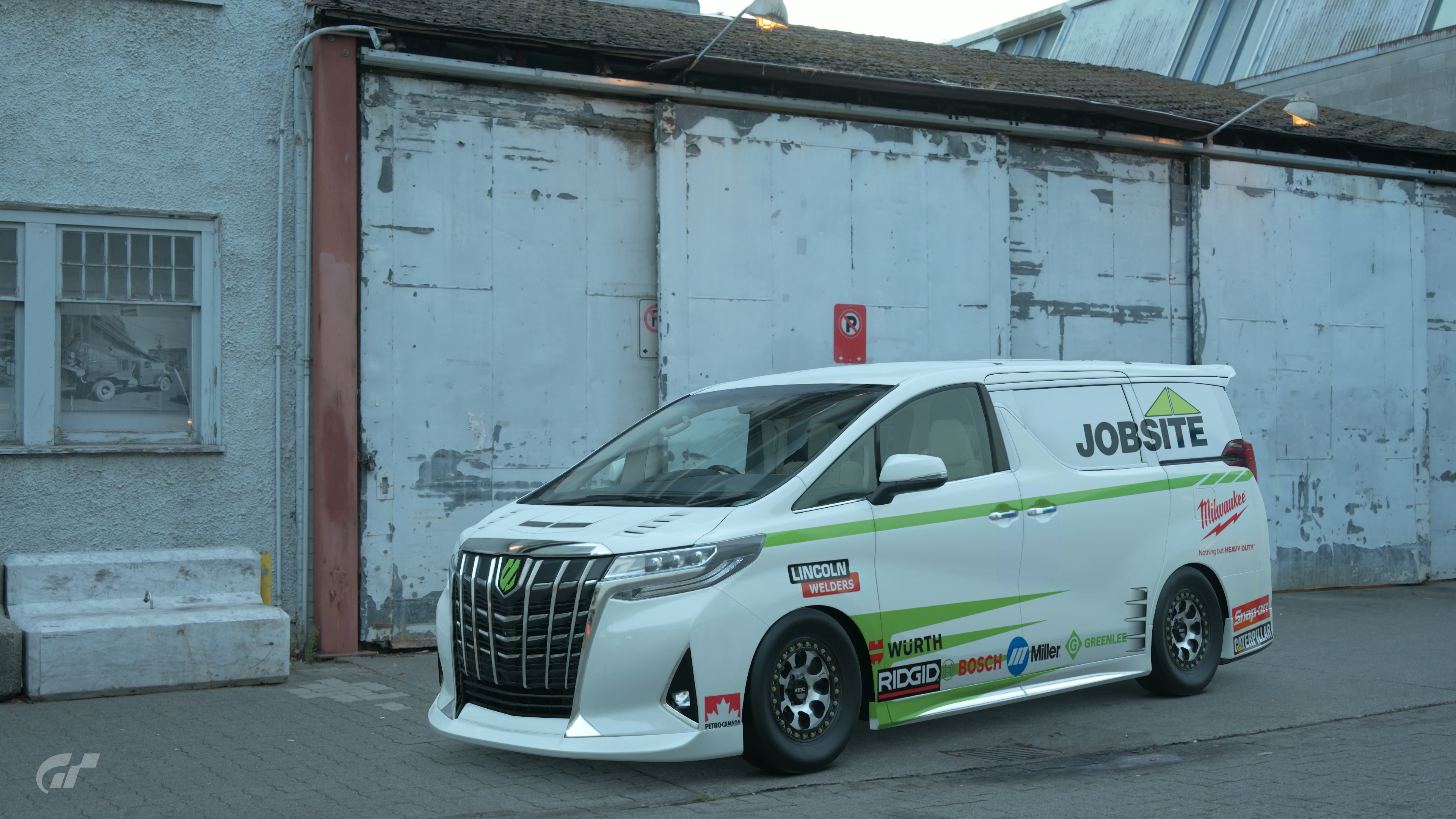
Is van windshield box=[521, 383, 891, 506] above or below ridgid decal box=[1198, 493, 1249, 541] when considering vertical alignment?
above

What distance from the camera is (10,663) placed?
7902 millimetres

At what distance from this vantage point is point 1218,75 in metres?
24.7

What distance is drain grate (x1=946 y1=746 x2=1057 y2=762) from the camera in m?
6.54

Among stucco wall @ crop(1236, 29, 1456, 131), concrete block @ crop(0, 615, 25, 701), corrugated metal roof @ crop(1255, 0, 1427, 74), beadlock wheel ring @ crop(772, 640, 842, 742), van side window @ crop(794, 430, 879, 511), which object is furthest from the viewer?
corrugated metal roof @ crop(1255, 0, 1427, 74)

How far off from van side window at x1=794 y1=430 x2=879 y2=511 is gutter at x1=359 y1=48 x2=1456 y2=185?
17.8ft

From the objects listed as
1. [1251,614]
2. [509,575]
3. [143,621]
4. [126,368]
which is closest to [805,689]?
[509,575]

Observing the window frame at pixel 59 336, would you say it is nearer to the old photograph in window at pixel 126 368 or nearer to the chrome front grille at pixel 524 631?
the old photograph in window at pixel 126 368

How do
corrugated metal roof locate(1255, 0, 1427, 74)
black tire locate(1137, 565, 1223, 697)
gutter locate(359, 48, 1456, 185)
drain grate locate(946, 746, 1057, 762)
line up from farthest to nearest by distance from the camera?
corrugated metal roof locate(1255, 0, 1427, 74), gutter locate(359, 48, 1456, 185), black tire locate(1137, 565, 1223, 697), drain grate locate(946, 746, 1057, 762)

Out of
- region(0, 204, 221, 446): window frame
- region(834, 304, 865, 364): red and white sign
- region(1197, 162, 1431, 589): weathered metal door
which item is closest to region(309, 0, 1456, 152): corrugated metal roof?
region(1197, 162, 1431, 589): weathered metal door

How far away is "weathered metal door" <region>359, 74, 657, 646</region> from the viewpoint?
10.2 m

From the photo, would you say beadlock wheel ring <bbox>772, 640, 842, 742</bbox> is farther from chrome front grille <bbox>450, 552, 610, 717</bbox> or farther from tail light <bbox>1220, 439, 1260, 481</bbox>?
tail light <bbox>1220, 439, 1260, 481</bbox>

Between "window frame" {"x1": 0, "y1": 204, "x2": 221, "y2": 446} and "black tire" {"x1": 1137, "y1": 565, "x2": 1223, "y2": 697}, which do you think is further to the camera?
"window frame" {"x1": 0, "y1": 204, "x2": 221, "y2": 446}

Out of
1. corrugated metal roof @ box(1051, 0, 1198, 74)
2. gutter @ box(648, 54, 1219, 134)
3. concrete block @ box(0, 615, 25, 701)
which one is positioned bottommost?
concrete block @ box(0, 615, 25, 701)

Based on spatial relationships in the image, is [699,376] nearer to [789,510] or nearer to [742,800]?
[789,510]
